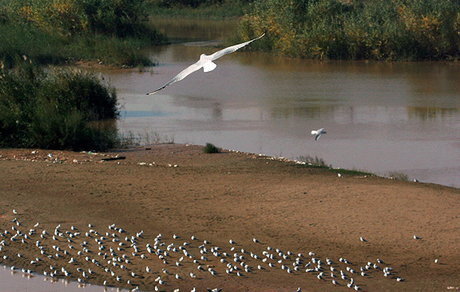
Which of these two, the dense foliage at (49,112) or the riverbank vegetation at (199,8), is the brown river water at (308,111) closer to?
the dense foliage at (49,112)

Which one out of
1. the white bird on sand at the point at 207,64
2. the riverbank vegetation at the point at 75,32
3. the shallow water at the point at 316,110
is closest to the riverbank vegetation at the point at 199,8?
the riverbank vegetation at the point at 75,32

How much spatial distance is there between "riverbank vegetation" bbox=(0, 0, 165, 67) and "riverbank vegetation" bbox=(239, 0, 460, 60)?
16.4 ft

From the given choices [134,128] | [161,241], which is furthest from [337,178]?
[134,128]

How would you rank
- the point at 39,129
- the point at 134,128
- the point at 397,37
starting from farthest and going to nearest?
the point at 397,37, the point at 134,128, the point at 39,129

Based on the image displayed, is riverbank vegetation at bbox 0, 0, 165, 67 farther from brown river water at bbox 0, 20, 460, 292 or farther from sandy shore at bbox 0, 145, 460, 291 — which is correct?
sandy shore at bbox 0, 145, 460, 291

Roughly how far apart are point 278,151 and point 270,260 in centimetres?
690

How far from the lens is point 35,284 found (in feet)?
28.5

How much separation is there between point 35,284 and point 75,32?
82.1 feet

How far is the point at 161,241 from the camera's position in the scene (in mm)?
9305

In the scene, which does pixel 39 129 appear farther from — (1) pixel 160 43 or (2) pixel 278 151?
(1) pixel 160 43

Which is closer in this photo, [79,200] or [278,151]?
[79,200]

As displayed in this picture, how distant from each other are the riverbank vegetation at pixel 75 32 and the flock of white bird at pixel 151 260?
17.8m

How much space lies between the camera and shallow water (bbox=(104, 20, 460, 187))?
1543 centimetres

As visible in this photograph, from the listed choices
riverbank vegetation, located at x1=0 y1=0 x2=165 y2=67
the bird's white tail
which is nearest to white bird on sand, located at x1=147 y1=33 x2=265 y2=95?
the bird's white tail
